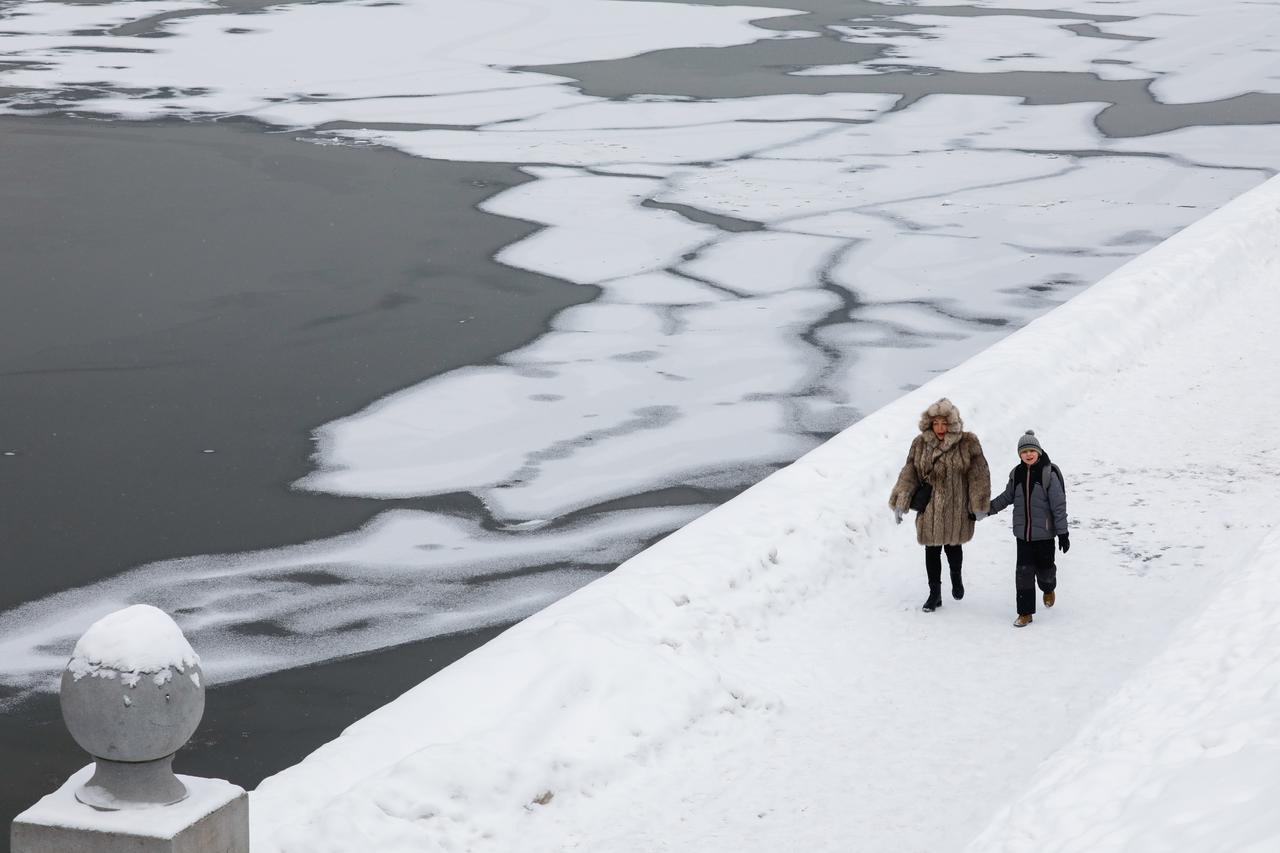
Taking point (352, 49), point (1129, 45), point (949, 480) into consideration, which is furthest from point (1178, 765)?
point (1129, 45)

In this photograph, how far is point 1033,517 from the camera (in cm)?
671

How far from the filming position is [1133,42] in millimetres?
29797

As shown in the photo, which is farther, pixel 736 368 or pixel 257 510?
pixel 736 368

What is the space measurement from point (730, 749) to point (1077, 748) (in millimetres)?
1543

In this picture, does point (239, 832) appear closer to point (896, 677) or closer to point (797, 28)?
point (896, 677)

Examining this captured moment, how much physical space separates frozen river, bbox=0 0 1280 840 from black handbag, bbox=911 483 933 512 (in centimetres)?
175

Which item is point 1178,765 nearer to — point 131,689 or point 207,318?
point 131,689

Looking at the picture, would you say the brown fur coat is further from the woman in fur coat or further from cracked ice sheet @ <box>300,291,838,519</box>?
cracked ice sheet @ <box>300,291,838,519</box>

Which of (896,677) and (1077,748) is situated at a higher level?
(1077,748)

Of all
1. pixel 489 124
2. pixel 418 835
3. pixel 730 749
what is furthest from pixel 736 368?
pixel 489 124

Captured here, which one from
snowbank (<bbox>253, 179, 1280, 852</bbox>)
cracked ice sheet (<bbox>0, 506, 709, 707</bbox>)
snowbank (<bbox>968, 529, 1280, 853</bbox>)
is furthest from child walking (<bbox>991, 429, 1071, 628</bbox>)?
cracked ice sheet (<bbox>0, 506, 709, 707</bbox>)

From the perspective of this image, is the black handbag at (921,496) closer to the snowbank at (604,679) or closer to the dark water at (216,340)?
the snowbank at (604,679)

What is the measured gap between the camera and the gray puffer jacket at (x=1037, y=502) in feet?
21.9

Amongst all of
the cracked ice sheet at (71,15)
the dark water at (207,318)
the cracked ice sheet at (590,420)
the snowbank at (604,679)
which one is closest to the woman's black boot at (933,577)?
the snowbank at (604,679)
